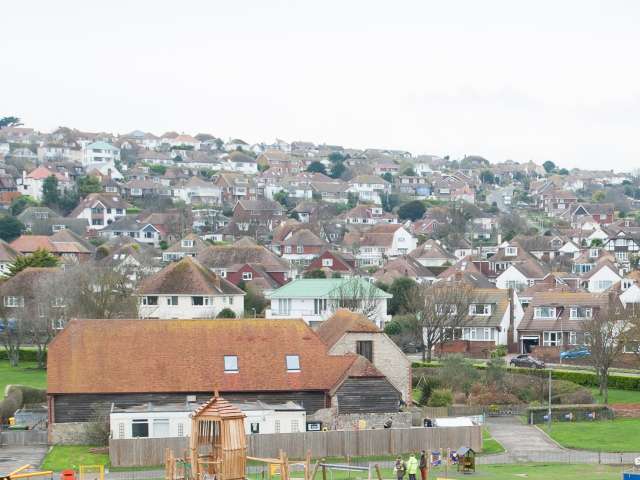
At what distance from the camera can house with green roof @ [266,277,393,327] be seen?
84438mm

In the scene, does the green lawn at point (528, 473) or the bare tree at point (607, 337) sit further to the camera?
the bare tree at point (607, 337)

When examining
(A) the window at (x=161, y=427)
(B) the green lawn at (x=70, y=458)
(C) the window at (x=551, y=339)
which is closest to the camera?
(B) the green lawn at (x=70, y=458)

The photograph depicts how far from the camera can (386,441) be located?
164ft

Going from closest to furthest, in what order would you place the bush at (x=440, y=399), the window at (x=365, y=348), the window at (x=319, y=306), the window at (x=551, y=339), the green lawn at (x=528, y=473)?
1. the green lawn at (x=528, y=473)
2. the window at (x=365, y=348)
3. the bush at (x=440, y=399)
4. the window at (x=319, y=306)
5. the window at (x=551, y=339)

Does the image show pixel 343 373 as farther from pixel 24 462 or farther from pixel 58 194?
pixel 58 194

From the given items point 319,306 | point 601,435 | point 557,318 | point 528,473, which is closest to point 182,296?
point 319,306

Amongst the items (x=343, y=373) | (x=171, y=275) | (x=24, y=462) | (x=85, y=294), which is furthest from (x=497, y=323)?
(x=24, y=462)

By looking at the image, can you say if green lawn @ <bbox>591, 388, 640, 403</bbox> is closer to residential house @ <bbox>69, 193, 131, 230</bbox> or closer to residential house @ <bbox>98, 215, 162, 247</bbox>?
residential house @ <bbox>98, 215, 162, 247</bbox>

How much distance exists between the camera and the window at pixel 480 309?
90.2m

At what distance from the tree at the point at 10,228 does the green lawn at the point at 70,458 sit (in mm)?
100351

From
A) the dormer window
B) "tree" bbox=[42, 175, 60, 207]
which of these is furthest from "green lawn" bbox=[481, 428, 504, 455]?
"tree" bbox=[42, 175, 60, 207]

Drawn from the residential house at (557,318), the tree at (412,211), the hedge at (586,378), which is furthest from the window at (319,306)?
the tree at (412,211)

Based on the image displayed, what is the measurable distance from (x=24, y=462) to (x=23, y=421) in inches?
344

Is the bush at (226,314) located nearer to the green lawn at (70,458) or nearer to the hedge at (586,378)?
the hedge at (586,378)
